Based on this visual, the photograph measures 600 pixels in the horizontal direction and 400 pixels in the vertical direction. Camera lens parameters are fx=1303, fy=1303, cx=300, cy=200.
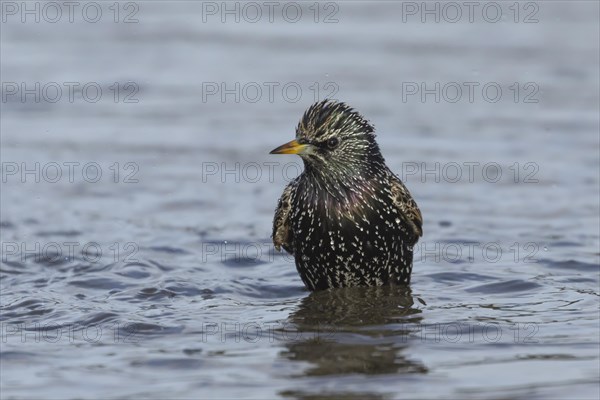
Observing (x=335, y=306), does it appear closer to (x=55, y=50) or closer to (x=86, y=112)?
(x=86, y=112)

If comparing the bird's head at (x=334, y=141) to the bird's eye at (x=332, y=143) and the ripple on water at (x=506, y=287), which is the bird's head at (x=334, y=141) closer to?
the bird's eye at (x=332, y=143)

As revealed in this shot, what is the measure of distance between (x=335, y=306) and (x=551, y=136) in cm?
516

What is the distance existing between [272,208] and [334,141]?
2.99 m

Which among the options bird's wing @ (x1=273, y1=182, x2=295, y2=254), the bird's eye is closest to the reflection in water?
bird's wing @ (x1=273, y1=182, x2=295, y2=254)

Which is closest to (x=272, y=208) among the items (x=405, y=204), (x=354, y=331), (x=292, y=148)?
(x=405, y=204)

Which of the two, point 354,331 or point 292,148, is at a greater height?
point 292,148

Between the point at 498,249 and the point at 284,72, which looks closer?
the point at 498,249

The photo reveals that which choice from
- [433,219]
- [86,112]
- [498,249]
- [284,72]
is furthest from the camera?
[284,72]

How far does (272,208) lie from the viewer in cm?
1162

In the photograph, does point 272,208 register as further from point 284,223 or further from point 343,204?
point 343,204

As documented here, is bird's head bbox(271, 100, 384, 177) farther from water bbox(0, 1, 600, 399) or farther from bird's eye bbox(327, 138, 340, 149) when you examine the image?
water bbox(0, 1, 600, 399)

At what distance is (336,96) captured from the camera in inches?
561

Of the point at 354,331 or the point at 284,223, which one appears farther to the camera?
the point at 284,223

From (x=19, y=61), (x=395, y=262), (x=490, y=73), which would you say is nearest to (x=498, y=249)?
(x=395, y=262)
